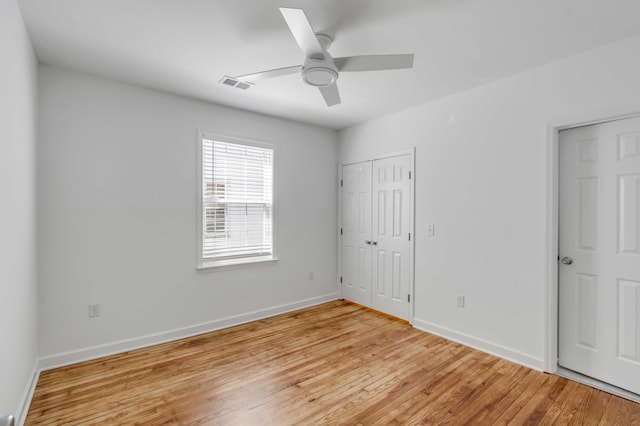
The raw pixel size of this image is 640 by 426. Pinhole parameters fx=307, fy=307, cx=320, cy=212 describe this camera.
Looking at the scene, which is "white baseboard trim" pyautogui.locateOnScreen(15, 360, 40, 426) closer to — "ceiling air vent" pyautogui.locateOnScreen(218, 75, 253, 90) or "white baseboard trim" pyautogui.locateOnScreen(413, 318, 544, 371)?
"ceiling air vent" pyautogui.locateOnScreen(218, 75, 253, 90)

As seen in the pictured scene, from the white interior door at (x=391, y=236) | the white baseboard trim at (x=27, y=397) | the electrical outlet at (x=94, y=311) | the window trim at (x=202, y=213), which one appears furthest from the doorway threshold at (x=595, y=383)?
the electrical outlet at (x=94, y=311)

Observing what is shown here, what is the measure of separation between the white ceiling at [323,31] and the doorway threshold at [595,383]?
2608mm

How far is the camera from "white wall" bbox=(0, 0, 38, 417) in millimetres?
1623

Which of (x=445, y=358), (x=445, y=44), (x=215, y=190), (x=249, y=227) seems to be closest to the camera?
(x=445, y=44)

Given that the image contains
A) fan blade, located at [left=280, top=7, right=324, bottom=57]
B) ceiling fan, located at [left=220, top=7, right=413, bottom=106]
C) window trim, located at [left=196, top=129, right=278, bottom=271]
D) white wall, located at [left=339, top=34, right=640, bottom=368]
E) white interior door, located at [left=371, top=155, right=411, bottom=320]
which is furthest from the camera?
white interior door, located at [left=371, top=155, right=411, bottom=320]

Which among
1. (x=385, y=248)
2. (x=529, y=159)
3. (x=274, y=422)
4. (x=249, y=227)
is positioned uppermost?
(x=529, y=159)

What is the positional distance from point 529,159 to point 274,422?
2.93 m

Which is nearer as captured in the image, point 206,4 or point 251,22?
point 206,4

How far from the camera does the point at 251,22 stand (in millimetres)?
2068

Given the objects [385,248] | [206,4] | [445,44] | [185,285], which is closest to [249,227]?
[185,285]

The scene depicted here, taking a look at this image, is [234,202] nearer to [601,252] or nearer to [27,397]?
[27,397]

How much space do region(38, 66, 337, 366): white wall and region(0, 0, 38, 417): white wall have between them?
218mm

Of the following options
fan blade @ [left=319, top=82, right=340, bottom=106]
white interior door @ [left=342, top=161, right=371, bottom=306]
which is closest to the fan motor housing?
fan blade @ [left=319, top=82, right=340, bottom=106]

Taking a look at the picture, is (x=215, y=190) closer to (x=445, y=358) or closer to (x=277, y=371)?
(x=277, y=371)
